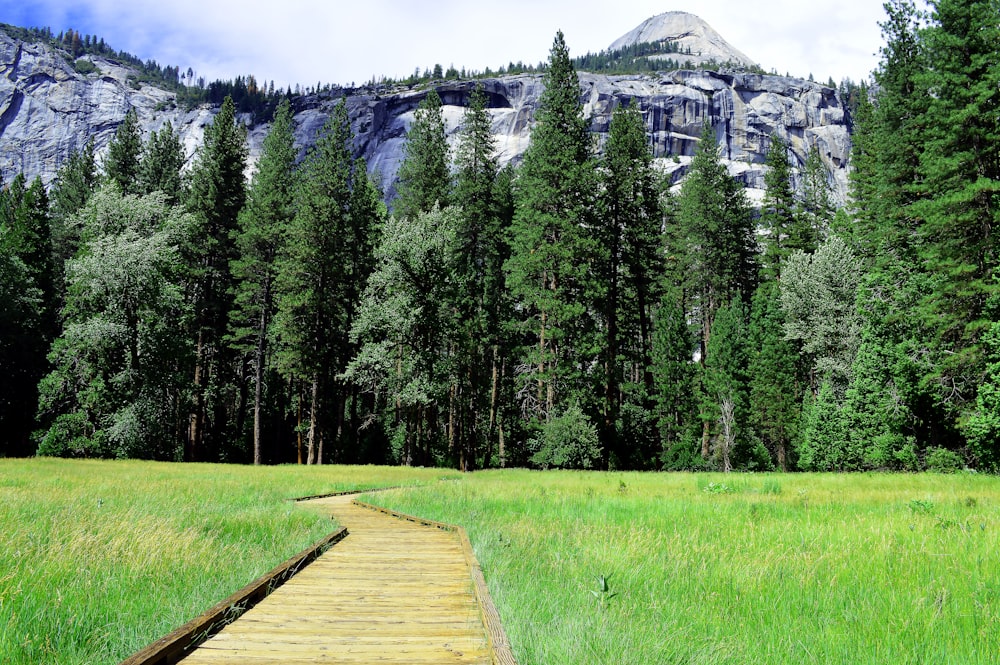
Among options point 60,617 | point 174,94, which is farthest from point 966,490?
point 174,94

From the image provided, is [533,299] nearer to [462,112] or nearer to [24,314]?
[24,314]

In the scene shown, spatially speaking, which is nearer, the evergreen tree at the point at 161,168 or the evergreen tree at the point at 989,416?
the evergreen tree at the point at 989,416

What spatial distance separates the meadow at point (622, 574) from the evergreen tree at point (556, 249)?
2160 centimetres

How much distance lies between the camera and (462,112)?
525 ft

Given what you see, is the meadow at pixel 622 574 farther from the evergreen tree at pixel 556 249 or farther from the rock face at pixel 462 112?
the rock face at pixel 462 112

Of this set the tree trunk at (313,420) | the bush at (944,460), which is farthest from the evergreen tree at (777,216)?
the tree trunk at (313,420)

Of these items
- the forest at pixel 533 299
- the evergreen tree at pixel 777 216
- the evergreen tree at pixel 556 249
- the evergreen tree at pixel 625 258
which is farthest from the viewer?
the evergreen tree at pixel 777 216

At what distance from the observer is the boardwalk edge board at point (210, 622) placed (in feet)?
11.8

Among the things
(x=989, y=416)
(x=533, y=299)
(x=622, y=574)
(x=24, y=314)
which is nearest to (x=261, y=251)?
(x=24, y=314)

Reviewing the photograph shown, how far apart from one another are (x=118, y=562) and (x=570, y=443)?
1056 inches

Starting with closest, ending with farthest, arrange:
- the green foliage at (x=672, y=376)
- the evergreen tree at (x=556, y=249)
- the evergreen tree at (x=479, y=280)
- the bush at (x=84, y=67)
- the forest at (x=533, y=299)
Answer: the forest at (x=533, y=299) → the evergreen tree at (x=556, y=249) → the evergreen tree at (x=479, y=280) → the green foliage at (x=672, y=376) → the bush at (x=84, y=67)

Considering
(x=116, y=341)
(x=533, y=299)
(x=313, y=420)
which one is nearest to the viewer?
(x=116, y=341)

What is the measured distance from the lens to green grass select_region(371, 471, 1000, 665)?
169 inches

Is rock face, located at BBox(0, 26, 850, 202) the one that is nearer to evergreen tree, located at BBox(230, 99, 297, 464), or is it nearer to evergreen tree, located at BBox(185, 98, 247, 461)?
evergreen tree, located at BBox(185, 98, 247, 461)
